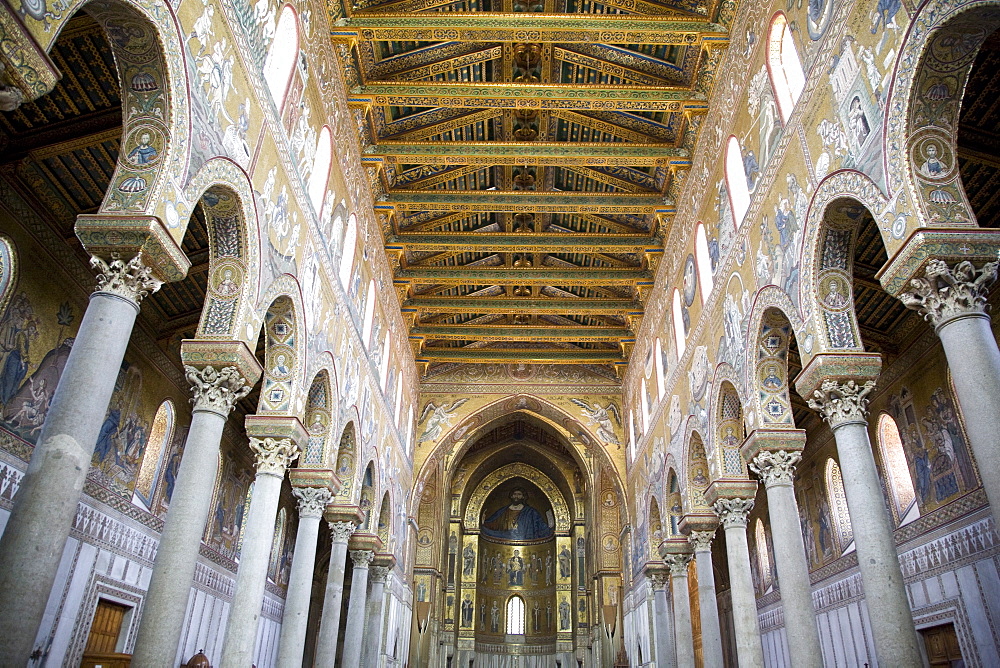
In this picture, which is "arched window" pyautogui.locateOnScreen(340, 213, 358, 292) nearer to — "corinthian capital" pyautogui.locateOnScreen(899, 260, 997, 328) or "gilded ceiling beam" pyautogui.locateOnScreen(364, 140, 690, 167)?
"gilded ceiling beam" pyautogui.locateOnScreen(364, 140, 690, 167)

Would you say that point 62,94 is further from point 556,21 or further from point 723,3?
point 723,3

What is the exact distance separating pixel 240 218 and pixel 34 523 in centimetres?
512

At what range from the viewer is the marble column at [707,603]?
1521 centimetres

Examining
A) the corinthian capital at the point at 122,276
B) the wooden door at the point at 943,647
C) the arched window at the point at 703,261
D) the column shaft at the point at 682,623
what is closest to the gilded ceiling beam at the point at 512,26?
the arched window at the point at 703,261

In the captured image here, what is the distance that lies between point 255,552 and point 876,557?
8.55 meters

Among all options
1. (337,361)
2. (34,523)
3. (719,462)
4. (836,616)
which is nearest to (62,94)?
(337,361)

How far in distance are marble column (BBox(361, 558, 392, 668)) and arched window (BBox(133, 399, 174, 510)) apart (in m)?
7.22

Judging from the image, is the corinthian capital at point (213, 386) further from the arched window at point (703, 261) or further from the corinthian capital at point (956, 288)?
the arched window at point (703, 261)

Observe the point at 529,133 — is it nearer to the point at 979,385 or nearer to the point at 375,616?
the point at 979,385

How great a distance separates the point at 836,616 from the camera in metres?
18.1

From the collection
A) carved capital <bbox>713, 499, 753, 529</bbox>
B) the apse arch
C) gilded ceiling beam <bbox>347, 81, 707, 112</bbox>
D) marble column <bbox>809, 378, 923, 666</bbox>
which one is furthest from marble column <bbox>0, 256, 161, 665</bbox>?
the apse arch

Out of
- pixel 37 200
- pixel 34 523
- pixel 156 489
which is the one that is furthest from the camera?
pixel 156 489

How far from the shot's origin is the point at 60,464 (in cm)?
616

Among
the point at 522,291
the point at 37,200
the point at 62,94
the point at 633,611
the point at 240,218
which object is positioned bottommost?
the point at 633,611
